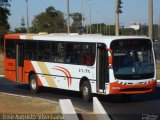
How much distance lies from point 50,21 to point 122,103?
75.6 metres

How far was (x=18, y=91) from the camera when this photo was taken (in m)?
25.0

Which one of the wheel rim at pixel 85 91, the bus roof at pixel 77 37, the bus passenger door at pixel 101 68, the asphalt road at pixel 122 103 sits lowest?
the asphalt road at pixel 122 103

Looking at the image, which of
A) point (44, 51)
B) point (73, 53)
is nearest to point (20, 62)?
point (44, 51)

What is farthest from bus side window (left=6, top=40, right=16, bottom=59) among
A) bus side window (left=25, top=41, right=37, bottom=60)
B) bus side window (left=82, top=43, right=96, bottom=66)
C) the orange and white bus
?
bus side window (left=82, top=43, right=96, bottom=66)

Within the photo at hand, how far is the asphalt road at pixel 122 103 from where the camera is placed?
16000 mm

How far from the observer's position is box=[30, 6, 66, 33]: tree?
93.8 metres

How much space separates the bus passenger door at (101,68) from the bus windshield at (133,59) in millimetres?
353

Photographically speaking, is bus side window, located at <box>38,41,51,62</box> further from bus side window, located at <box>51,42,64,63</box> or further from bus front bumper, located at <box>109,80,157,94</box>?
bus front bumper, located at <box>109,80,157,94</box>

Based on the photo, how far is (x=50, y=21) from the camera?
94812 millimetres

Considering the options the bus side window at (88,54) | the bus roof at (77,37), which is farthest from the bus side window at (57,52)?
the bus side window at (88,54)

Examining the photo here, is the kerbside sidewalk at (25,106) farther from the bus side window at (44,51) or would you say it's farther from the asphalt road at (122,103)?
the bus side window at (44,51)

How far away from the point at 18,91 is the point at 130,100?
617 cm

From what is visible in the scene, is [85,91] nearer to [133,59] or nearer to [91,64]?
[91,64]

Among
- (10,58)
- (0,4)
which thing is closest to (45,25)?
(0,4)
